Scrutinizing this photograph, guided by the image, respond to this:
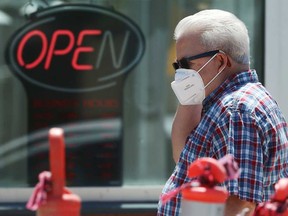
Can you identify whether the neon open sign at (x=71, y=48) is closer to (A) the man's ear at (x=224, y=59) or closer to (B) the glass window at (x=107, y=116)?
(B) the glass window at (x=107, y=116)

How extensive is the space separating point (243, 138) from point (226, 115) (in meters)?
0.11

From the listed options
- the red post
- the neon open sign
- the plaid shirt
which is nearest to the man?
the plaid shirt

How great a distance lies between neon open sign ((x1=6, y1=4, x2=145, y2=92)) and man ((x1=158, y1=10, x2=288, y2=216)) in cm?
240

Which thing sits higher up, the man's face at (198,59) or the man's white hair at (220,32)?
the man's white hair at (220,32)

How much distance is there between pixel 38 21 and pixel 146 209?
4.53 ft

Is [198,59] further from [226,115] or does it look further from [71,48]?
[71,48]

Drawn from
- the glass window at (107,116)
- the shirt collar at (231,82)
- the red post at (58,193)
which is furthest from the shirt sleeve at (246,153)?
the glass window at (107,116)

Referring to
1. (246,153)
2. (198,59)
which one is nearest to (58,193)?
(246,153)

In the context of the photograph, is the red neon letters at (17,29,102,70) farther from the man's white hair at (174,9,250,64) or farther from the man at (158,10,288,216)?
the man's white hair at (174,9,250,64)

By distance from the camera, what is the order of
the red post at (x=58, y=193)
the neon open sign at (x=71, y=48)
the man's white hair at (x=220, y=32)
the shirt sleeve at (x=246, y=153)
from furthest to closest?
1. the neon open sign at (x=71, y=48)
2. the man's white hair at (x=220, y=32)
3. the shirt sleeve at (x=246, y=153)
4. the red post at (x=58, y=193)

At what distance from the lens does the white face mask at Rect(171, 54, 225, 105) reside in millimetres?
2850

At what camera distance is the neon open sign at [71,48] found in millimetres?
5297

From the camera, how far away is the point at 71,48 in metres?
5.30

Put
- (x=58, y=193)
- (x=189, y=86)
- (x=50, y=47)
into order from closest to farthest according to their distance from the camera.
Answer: (x=58, y=193)
(x=189, y=86)
(x=50, y=47)
